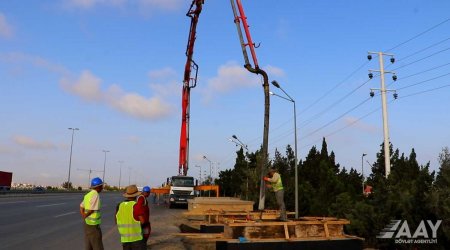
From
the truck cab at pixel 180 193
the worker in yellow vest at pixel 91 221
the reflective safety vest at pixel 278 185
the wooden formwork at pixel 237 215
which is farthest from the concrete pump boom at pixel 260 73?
the truck cab at pixel 180 193

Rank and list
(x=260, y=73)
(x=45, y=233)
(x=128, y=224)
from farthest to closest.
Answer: (x=260, y=73), (x=45, y=233), (x=128, y=224)

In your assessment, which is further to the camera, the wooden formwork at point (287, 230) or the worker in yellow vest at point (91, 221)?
the wooden formwork at point (287, 230)

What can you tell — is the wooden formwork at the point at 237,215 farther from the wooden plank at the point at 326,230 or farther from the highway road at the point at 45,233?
the highway road at the point at 45,233

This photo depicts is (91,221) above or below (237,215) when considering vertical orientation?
above

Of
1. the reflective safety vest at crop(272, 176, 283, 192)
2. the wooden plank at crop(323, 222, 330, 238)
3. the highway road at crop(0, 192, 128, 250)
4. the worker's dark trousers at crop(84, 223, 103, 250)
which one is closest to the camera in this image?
the worker's dark trousers at crop(84, 223, 103, 250)

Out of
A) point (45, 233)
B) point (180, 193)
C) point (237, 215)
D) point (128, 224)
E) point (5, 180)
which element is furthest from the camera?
point (5, 180)

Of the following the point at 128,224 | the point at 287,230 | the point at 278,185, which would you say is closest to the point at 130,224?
the point at 128,224

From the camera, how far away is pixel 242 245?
11.5 metres

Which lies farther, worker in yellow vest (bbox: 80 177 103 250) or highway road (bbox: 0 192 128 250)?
highway road (bbox: 0 192 128 250)

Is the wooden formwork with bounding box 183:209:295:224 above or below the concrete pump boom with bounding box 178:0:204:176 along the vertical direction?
below

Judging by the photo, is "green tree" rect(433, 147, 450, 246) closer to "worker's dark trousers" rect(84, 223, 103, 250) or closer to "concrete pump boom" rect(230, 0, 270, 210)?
"concrete pump boom" rect(230, 0, 270, 210)

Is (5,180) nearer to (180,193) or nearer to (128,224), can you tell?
(180,193)

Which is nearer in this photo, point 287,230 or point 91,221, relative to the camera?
point 91,221

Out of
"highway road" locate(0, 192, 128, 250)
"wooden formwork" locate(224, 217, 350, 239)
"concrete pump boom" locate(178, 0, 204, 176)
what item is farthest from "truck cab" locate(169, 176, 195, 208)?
"wooden formwork" locate(224, 217, 350, 239)
